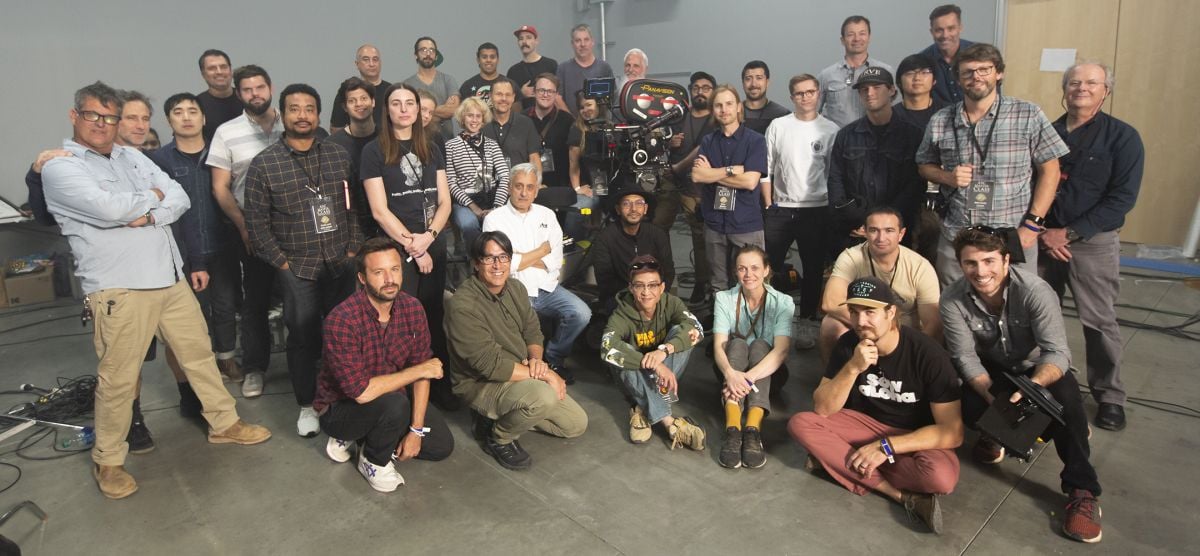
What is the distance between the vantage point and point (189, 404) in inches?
137

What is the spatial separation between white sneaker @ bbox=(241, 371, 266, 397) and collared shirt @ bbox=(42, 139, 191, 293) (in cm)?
98

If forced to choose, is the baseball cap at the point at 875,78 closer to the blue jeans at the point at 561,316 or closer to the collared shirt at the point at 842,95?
the collared shirt at the point at 842,95

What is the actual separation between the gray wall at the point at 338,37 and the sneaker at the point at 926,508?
484cm

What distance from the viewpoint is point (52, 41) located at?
230 inches

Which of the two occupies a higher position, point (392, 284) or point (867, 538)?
point (392, 284)

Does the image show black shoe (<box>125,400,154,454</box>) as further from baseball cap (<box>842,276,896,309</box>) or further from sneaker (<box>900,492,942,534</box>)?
sneaker (<box>900,492,942,534</box>)

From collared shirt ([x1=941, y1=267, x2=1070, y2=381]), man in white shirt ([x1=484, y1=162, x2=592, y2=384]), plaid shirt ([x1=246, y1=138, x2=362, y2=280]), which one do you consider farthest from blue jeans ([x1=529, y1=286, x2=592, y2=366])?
collared shirt ([x1=941, y1=267, x2=1070, y2=381])

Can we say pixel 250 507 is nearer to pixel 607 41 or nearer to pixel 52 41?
pixel 52 41

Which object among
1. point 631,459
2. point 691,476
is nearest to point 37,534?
point 631,459

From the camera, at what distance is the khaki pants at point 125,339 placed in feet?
8.96

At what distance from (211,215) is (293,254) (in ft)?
2.25

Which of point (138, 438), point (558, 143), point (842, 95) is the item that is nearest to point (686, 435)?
point (138, 438)

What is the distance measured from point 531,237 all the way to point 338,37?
4.69 metres

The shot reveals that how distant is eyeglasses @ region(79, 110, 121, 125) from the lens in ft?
8.63
